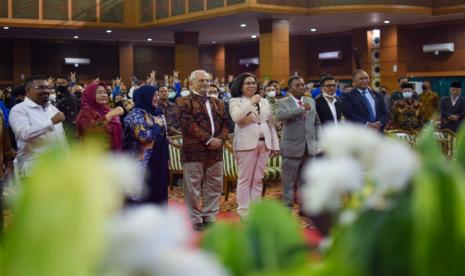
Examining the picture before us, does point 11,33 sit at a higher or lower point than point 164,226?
higher

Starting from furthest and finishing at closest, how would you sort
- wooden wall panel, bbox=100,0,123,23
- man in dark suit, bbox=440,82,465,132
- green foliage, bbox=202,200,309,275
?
wooden wall panel, bbox=100,0,123,23
man in dark suit, bbox=440,82,465,132
green foliage, bbox=202,200,309,275

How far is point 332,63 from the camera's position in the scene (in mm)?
22094

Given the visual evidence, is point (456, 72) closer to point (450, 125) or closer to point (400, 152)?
point (450, 125)

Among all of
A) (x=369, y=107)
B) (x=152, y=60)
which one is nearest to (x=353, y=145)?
(x=369, y=107)

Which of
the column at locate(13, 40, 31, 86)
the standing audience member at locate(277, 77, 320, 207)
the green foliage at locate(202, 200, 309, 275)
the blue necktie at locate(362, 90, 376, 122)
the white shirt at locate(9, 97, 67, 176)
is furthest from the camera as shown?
the column at locate(13, 40, 31, 86)

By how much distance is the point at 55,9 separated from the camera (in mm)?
18203

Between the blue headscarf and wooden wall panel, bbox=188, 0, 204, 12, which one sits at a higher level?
wooden wall panel, bbox=188, 0, 204, 12

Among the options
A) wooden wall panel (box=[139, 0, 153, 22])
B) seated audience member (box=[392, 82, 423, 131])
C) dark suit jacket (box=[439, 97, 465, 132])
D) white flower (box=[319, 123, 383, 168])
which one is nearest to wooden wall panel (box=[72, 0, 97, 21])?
wooden wall panel (box=[139, 0, 153, 22])

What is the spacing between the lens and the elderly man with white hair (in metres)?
5.96

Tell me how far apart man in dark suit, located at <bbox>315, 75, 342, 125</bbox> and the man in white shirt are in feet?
8.84

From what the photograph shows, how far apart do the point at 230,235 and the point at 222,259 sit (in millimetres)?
23

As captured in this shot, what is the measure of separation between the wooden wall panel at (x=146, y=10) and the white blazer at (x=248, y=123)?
13.4m

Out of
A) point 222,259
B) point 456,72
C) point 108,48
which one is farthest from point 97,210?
point 108,48

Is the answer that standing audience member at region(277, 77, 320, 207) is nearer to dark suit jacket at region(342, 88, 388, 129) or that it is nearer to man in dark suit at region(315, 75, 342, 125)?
man in dark suit at region(315, 75, 342, 125)
